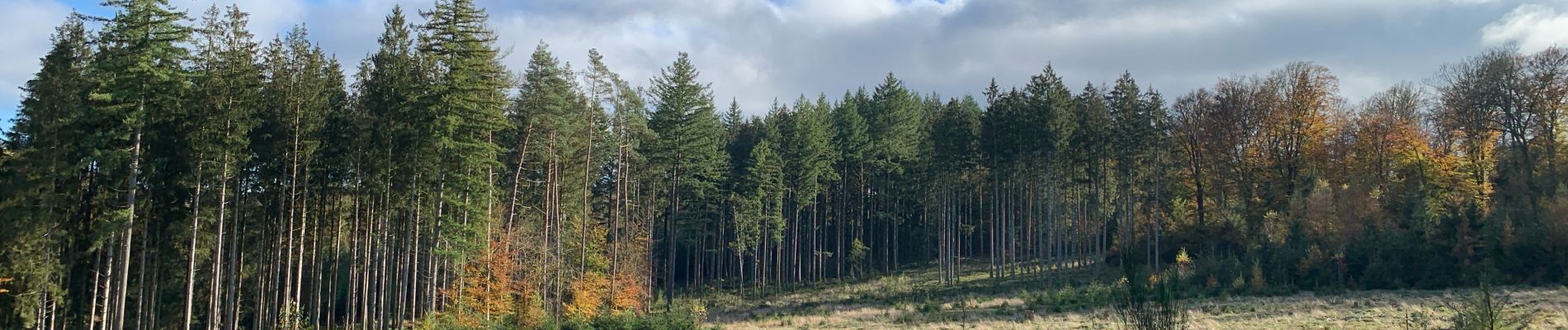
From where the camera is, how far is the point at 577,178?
138 feet

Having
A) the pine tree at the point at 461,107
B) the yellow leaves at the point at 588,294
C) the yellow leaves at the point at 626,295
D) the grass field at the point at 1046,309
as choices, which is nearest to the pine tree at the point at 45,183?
the pine tree at the point at 461,107

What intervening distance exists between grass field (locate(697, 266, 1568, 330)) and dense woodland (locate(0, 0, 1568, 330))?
3346 millimetres

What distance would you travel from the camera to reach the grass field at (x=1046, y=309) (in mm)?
24172

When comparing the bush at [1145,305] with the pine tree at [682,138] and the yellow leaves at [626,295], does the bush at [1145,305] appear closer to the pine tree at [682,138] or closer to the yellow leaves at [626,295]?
the yellow leaves at [626,295]

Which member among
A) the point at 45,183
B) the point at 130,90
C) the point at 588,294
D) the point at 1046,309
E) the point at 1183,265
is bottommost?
the point at 1046,309

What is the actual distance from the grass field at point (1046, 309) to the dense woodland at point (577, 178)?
3346 millimetres

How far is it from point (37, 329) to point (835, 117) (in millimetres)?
41854

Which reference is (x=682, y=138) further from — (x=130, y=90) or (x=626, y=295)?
(x=130, y=90)

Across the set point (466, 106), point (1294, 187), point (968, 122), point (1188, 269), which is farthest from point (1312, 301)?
point (466, 106)

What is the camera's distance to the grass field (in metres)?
24.2

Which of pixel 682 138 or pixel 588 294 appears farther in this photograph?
pixel 682 138

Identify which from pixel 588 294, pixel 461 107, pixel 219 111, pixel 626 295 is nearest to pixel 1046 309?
pixel 626 295

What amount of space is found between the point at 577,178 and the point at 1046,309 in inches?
829

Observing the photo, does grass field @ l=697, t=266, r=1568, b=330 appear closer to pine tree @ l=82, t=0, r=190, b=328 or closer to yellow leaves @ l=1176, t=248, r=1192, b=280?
yellow leaves @ l=1176, t=248, r=1192, b=280
